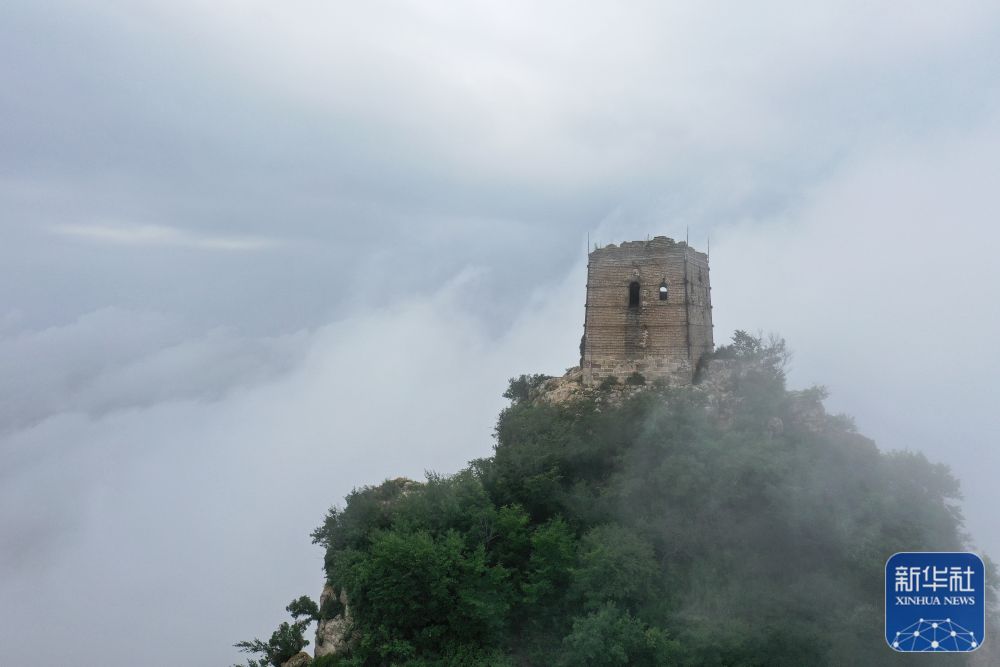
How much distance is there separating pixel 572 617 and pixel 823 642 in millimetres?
6012

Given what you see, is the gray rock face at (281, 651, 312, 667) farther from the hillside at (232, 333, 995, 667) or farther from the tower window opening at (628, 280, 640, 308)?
the tower window opening at (628, 280, 640, 308)

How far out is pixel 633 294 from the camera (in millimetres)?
29047

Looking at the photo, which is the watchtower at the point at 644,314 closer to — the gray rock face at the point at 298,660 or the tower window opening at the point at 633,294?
the tower window opening at the point at 633,294

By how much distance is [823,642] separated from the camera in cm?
1948

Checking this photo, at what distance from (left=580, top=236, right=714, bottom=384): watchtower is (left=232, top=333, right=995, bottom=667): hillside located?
65.8 inches

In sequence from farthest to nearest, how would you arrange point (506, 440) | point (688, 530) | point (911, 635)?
point (506, 440) < point (688, 530) < point (911, 635)

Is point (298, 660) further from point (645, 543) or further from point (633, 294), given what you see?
point (633, 294)

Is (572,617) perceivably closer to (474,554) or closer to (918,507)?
(474,554)

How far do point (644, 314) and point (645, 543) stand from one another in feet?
30.0

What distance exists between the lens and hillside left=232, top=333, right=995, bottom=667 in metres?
20.1

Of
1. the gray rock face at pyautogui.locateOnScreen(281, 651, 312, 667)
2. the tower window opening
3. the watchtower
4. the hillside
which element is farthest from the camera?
the tower window opening

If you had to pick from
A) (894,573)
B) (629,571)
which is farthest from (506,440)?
(894,573)

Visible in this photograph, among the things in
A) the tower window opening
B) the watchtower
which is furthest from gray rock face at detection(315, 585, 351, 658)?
the tower window opening

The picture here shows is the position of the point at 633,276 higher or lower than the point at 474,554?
higher
